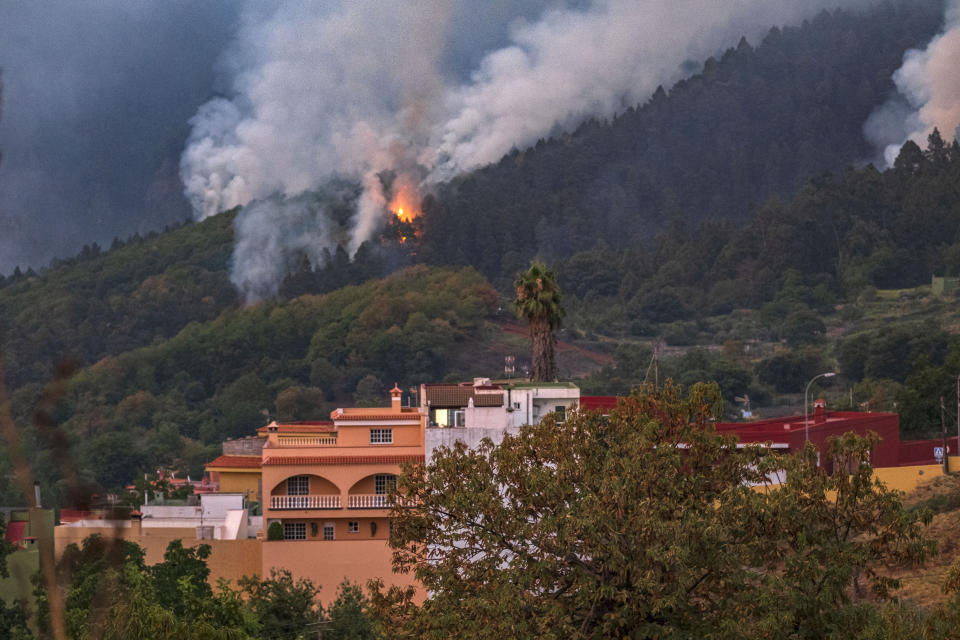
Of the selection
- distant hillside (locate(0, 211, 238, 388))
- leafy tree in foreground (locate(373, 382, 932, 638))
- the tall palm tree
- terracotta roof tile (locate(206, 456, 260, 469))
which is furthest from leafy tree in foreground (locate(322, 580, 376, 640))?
distant hillside (locate(0, 211, 238, 388))

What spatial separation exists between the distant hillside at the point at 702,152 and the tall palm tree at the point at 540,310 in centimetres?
9273

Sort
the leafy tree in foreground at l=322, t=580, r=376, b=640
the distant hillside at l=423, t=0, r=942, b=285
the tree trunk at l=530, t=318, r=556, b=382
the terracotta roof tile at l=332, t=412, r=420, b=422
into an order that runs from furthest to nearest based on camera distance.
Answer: the distant hillside at l=423, t=0, r=942, b=285
the tree trunk at l=530, t=318, r=556, b=382
the terracotta roof tile at l=332, t=412, r=420, b=422
the leafy tree in foreground at l=322, t=580, r=376, b=640

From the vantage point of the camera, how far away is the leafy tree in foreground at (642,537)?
17.6 m

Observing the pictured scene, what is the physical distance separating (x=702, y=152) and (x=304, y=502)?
470 feet

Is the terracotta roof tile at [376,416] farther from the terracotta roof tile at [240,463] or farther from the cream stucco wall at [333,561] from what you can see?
the terracotta roof tile at [240,463]

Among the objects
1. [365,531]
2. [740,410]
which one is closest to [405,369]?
[740,410]

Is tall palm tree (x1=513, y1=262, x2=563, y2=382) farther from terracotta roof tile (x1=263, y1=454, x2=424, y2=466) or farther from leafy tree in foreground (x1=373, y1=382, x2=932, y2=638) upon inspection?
leafy tree in foreground (x1=373, y1=382, x2=932, y2=638)

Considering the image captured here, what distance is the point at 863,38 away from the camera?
184625 mm

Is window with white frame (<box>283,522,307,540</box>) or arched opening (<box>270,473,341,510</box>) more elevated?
arched opening (<box>270,473,341,510</box>)

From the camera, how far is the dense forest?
9812 centimetres

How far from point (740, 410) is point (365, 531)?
177ft

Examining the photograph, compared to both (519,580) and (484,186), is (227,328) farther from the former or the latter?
(519,580)

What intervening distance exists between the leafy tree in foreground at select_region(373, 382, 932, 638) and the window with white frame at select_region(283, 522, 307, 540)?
16108mm

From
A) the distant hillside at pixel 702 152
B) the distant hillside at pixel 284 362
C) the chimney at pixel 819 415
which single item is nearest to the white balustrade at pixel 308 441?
the chimney at pixel 819 415
